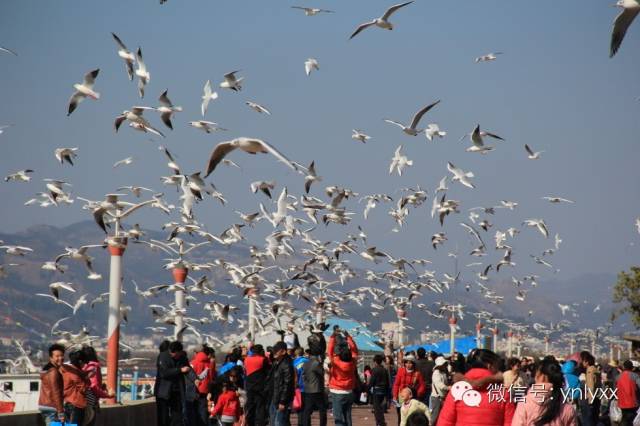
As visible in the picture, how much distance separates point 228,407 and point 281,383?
157 centimetres

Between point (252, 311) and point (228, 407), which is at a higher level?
point (252, 311)

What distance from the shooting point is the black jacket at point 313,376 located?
56.2 feet

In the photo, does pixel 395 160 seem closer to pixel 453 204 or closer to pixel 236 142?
pixel 453 204

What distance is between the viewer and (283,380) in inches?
621

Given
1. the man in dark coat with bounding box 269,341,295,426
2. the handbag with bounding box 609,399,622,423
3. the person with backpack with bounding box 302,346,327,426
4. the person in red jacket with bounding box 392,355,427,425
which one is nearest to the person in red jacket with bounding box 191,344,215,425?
the person with backpack with bounding box 302,346,327,426

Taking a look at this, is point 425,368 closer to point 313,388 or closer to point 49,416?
point 313,388

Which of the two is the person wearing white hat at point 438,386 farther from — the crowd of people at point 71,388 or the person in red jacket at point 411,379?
the crowd of people at point 71,388

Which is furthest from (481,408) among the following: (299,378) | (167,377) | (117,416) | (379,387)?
(379,387)

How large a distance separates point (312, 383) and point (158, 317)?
12.5 meters

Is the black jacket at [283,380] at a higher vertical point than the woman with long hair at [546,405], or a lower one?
higher

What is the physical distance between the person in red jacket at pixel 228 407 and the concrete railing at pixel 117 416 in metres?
0.97

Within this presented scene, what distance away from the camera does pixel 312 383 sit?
56.3ft

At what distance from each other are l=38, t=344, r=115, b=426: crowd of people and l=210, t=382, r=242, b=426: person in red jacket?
11.4 ft

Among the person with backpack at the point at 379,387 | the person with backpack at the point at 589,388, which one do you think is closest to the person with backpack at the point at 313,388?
the person with backpack at the point at 379,387
